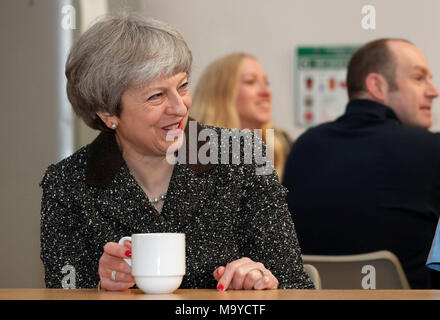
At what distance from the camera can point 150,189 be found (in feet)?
5.30

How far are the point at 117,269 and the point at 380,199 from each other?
1.39m

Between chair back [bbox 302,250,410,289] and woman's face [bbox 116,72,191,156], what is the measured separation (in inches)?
26.1

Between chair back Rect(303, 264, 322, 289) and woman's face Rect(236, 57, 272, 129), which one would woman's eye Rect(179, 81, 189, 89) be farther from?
woman's face Rect(236, 57, 272, 129)

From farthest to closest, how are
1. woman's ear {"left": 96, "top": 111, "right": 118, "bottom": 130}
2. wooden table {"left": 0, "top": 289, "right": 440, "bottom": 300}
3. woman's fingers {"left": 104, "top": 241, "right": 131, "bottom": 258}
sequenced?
woman's ear {"left": 96, "top": 111, "right": 118, "bottom": 130}
woman's fingers {"left": 104, "top": 241, "right": 131, "bottom": 258}
wooden table {"left": 0, "top": 289, "right": 440, "bottom": 300}

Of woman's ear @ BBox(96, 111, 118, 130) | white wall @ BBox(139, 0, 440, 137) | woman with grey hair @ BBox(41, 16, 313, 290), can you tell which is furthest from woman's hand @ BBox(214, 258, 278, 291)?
white wall @ BBox(139, 0, 440, 137)

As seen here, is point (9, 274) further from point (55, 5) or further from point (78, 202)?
point (78, 202)

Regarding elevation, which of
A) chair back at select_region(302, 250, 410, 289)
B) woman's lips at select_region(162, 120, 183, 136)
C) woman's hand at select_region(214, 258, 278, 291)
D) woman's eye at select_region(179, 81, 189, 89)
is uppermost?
woman's eye at select_region(179, 81, 189, 89)

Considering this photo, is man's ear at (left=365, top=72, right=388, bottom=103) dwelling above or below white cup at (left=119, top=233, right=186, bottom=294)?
above

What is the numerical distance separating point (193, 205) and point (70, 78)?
38 cm

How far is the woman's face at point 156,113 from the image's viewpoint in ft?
4.92

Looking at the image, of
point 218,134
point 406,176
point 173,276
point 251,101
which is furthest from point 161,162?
point 251,101

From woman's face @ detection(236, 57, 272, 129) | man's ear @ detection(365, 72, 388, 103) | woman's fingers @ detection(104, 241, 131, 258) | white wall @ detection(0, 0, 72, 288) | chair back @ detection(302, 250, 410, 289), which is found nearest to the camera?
woman's fingers @ detection(104, 241, 131, 258)

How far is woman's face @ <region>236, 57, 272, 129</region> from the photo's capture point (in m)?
3.43

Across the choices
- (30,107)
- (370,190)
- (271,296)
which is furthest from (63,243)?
(30,107)
